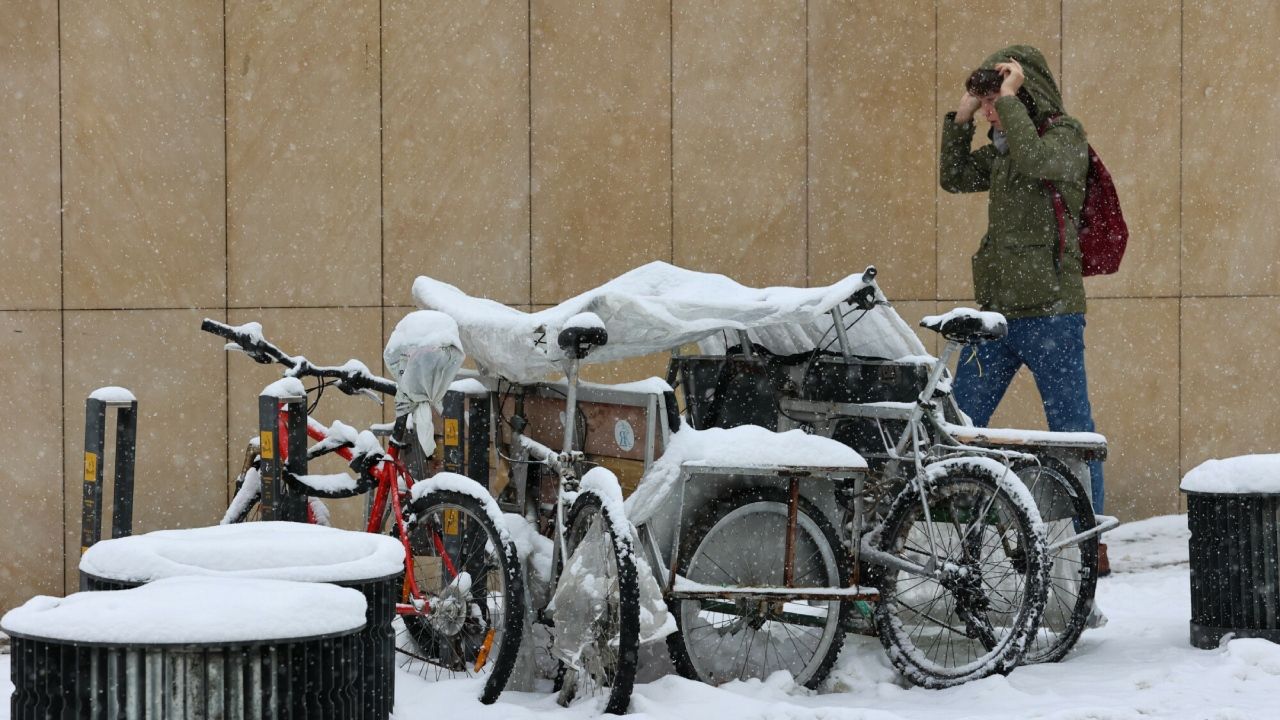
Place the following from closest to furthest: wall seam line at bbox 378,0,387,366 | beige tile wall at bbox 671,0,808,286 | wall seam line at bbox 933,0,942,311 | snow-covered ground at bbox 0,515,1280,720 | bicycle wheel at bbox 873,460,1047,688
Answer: snow-covered ground at bbox 0,515,1280,720, bicycle wheel at bbox 873,460,1047,688, wall seam line at bbox 378,0,387,366, beige tile wall at bbox 671,0,808,286, wall seam line at bbox 933,0,942,311

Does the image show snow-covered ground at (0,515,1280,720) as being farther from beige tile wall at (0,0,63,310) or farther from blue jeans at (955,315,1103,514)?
beige tile wall at (0,0,63,310)

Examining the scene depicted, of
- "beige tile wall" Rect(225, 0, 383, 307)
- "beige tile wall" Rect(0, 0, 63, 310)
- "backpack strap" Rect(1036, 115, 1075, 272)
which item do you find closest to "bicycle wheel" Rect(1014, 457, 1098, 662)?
"backpack strap" Rect(1036, 115, 1075, 272)

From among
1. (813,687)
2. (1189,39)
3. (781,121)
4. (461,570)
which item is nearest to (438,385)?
(461,570)

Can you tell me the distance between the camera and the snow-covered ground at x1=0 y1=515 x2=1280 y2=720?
6.03 metres

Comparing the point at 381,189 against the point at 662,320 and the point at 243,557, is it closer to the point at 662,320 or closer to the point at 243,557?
the point at 662,320

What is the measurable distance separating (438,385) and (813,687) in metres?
1.90

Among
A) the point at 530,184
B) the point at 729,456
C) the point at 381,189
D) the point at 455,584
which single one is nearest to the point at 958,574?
the point at 729,456

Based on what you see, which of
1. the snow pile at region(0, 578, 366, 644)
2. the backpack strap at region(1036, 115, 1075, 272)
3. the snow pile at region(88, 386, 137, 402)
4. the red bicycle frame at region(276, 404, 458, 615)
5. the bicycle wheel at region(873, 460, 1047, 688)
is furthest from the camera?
the backpack strap at region(1036, 115, 1075, 272)

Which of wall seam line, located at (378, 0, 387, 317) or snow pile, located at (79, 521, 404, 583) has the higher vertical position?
wall seam line, located at (378, 0, 387, 317)

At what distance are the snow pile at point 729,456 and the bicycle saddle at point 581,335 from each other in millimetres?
503

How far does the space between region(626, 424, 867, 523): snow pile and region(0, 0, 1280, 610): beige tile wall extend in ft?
12.7

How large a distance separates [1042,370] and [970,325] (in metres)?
1.42

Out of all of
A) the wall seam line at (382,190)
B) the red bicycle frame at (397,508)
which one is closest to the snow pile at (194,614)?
the red bicycle frame at (397,508)

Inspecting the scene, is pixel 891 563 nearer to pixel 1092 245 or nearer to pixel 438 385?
pixel 438 385
